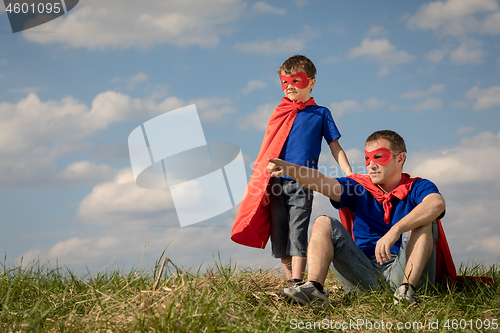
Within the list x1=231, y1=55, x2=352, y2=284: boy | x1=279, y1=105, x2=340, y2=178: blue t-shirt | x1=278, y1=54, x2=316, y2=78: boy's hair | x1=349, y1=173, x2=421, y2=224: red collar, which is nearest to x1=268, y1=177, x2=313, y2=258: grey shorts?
x1=231, y1=55, x2=352, y2=284: boy

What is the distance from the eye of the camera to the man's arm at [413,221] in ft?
9.87

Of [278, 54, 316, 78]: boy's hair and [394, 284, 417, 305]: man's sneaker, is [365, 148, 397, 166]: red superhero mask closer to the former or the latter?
[394, 284, 417, 305]: man's sneaker

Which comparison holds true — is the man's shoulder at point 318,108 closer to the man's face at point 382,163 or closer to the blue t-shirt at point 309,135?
the blue t-shirt at point 309,135

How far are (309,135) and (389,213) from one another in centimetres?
115

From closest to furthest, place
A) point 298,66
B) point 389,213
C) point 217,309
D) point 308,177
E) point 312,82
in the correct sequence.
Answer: point 217,309, point 308,177, point 389,213, point 298,66, point 312,82

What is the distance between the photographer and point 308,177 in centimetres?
328

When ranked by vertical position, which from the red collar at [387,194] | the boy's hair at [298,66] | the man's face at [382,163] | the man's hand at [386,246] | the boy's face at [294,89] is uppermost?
the boy's hair at [298,66]

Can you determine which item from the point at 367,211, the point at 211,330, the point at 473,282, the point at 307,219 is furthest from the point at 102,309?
the point at 473,282

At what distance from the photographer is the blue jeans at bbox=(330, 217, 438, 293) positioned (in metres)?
3.13

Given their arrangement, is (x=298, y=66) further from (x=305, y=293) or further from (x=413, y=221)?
(x=305, y=293)

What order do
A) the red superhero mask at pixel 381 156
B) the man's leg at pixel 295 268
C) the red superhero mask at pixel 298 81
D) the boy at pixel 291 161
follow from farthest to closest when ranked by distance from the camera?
the red superhero mask at pixel 298 81 → the boy at pixel 291 161 → the man's leg at pixel 295 268 → the red superhero mask at pixel 381 156

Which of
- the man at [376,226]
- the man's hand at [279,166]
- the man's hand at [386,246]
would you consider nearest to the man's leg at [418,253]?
the man at [376,226]

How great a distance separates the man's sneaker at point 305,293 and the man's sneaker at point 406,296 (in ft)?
1.81

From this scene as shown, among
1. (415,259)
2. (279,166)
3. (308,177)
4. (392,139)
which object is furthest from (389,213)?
(279,166)
